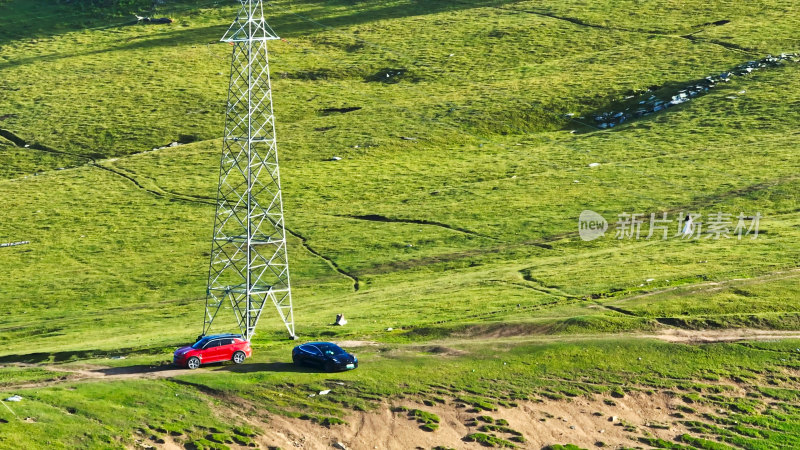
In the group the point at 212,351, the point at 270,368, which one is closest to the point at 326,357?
the point at 270,368

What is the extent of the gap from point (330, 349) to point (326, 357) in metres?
0.69

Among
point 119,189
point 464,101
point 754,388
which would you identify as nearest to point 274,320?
point 754,388

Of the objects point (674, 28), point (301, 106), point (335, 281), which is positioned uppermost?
point (674, 28)

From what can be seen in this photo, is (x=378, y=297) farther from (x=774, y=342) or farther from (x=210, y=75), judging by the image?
(x=210, y=75)

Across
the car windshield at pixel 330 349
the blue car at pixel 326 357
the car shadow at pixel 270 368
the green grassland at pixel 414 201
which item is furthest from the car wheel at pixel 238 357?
the car windshield at pixel 330 349

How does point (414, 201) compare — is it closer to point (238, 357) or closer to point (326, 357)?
point (238, 357)

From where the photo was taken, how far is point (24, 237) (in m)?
104

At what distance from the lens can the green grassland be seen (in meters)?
51.6

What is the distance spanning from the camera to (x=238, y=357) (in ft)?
172

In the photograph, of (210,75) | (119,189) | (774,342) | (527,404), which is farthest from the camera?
(210,75)

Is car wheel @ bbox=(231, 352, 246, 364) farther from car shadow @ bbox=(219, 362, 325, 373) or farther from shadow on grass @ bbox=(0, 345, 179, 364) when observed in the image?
shadow on grass @ bbox=(0, 345, 179, 364)

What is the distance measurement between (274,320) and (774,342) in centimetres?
3603

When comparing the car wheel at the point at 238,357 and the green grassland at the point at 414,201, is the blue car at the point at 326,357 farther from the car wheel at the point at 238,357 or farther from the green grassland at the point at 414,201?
the car wheel at the point at 238,357

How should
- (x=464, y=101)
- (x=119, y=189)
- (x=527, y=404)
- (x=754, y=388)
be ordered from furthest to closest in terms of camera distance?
(x=464, y=101)
(x=119, y=189)
(x=754, y=388)
(x=527, y=404)
